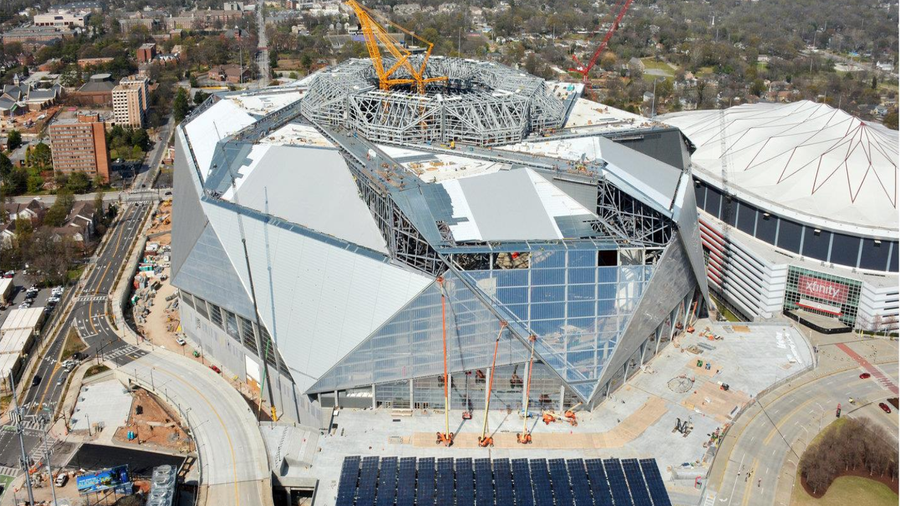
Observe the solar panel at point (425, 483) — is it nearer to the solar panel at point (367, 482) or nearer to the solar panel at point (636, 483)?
the solar panel at point (367, 482)

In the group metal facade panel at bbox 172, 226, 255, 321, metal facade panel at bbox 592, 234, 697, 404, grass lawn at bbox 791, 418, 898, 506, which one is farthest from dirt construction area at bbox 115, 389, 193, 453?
grass lawn at bbox 791, 418, 898, 506

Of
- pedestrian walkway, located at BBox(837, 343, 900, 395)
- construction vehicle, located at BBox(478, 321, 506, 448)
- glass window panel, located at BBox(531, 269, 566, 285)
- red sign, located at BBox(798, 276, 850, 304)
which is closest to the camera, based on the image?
construction vehicle, located at BBox(478, 321, 506, 448)

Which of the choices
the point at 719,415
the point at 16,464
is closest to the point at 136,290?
the point at 16,464

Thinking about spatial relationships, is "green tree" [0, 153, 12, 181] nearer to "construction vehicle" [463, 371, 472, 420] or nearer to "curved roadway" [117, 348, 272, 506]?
"curved roadway" [117, 348, 272, 506]

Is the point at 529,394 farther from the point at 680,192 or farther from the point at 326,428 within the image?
the point at 680,192

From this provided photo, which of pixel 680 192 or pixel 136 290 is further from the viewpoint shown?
pixel 136 290

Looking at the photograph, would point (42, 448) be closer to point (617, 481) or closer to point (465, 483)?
point (465, 483)
